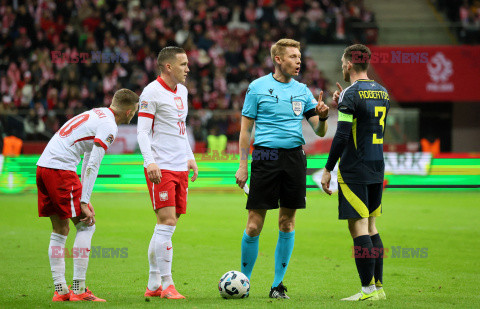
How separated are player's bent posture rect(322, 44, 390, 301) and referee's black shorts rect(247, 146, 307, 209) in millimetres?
292

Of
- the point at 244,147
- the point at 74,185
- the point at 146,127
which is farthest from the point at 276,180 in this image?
the point at 74,185

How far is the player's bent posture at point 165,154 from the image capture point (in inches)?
244

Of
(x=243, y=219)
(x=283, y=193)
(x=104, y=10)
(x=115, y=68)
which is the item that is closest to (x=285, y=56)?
(x=283, y=193)

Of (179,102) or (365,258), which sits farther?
(179,102)

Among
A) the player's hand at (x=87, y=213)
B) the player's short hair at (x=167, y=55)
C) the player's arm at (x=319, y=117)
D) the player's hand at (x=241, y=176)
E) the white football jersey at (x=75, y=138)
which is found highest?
the player's short hair at (x=167, y=55)

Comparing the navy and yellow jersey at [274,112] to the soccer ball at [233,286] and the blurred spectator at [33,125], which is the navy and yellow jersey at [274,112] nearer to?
the soccer ball at [233,286]

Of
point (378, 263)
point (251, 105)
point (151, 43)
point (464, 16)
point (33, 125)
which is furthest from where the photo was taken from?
point (464, 16)

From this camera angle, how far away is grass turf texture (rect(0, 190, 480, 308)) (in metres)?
6.29

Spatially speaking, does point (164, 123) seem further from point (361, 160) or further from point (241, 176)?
point (361, 160)

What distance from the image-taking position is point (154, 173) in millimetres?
5992

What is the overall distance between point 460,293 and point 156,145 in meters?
3.26

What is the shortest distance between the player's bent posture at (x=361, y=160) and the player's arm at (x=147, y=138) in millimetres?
1499

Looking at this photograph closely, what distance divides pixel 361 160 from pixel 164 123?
1858 mm

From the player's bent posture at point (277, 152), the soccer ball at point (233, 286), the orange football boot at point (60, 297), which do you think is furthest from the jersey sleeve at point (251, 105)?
the orange football boot at point (60, 297)
